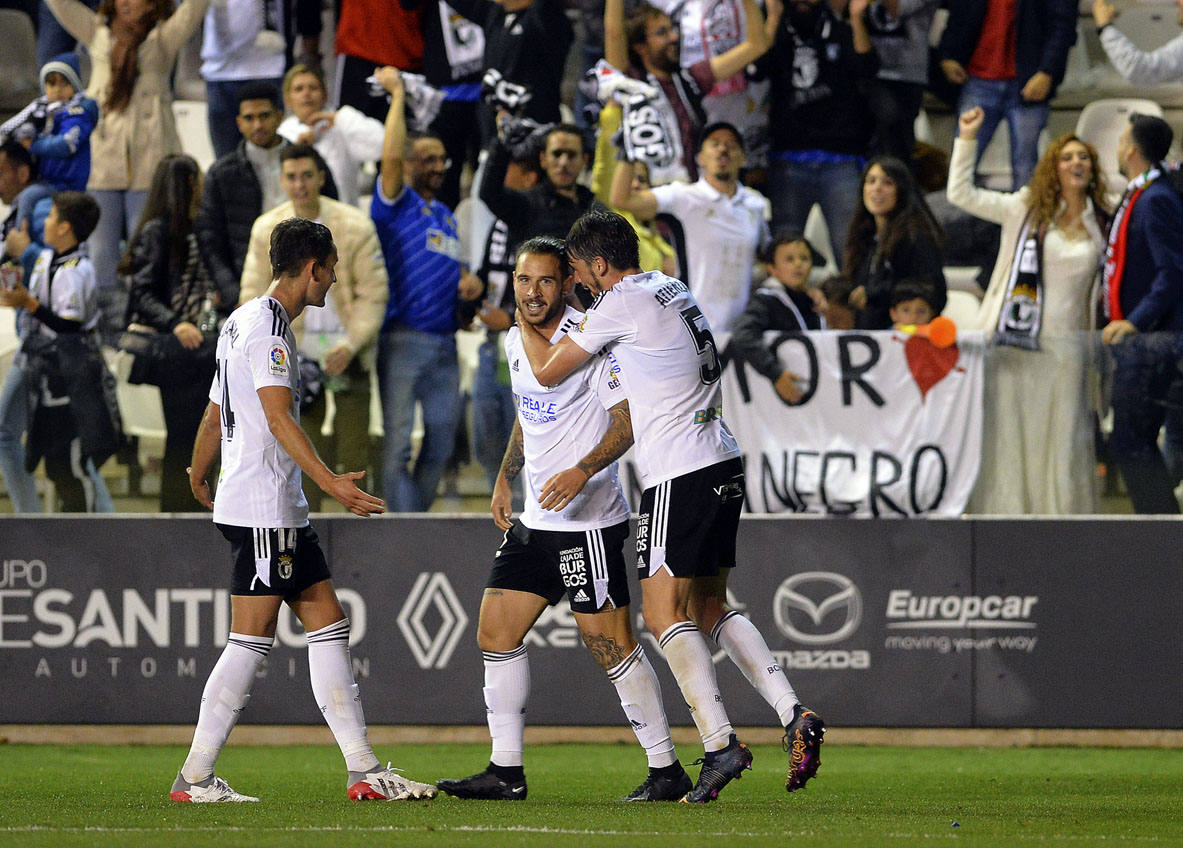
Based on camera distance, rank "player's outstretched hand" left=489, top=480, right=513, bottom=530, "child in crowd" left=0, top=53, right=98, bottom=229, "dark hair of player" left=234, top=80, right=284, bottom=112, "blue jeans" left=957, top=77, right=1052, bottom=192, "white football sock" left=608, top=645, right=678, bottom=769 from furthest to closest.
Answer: "blue jeans" left=957, top=77, right=1052, bottom=192, "child in crowd" left=0, top=53, right=98, bottom=229, "dark hair of player" left=234, top=80, right=284, bottom=112, "player's outstretched hand" left=489, top=480, right=513, bottom=530, "white football sock" left=608, top=645, right=678, bottom=769

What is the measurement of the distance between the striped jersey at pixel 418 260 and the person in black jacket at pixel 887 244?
7.91 ft

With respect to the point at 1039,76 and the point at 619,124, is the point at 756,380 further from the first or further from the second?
the point at 1039,76

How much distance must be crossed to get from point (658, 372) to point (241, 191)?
4433 millimetres

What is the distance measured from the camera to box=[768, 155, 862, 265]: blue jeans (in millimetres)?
10859

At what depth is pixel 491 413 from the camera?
9.16m

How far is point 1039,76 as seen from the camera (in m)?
11.1

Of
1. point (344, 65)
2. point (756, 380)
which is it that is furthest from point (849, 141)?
point (344, 65)

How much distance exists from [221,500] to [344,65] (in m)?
5.97

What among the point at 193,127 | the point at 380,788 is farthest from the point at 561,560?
the point at 193,127

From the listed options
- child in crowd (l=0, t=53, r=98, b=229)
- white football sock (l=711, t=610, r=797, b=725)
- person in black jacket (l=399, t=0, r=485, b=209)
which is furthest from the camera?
person in black jacket (l=399, t=0, r=485, b=209)

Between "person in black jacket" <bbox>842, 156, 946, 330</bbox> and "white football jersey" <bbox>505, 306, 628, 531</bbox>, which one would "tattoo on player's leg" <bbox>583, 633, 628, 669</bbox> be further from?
"person in black jacket" <bbox>842, 156, 946, 330</bbox>

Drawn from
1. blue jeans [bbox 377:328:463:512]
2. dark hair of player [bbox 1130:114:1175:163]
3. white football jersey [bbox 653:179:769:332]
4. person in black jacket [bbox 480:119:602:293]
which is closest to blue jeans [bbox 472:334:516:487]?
blue jeans [bbox 377:328:463:512]

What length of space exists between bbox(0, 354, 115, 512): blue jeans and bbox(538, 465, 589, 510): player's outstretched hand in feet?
13.5

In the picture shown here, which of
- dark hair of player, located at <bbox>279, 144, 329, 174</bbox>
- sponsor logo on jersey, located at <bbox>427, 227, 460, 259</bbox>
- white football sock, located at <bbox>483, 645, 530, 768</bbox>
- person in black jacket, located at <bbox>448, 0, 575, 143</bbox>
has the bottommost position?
white football sock, located at <bbox>483, 645, 530, 768</bbox>
